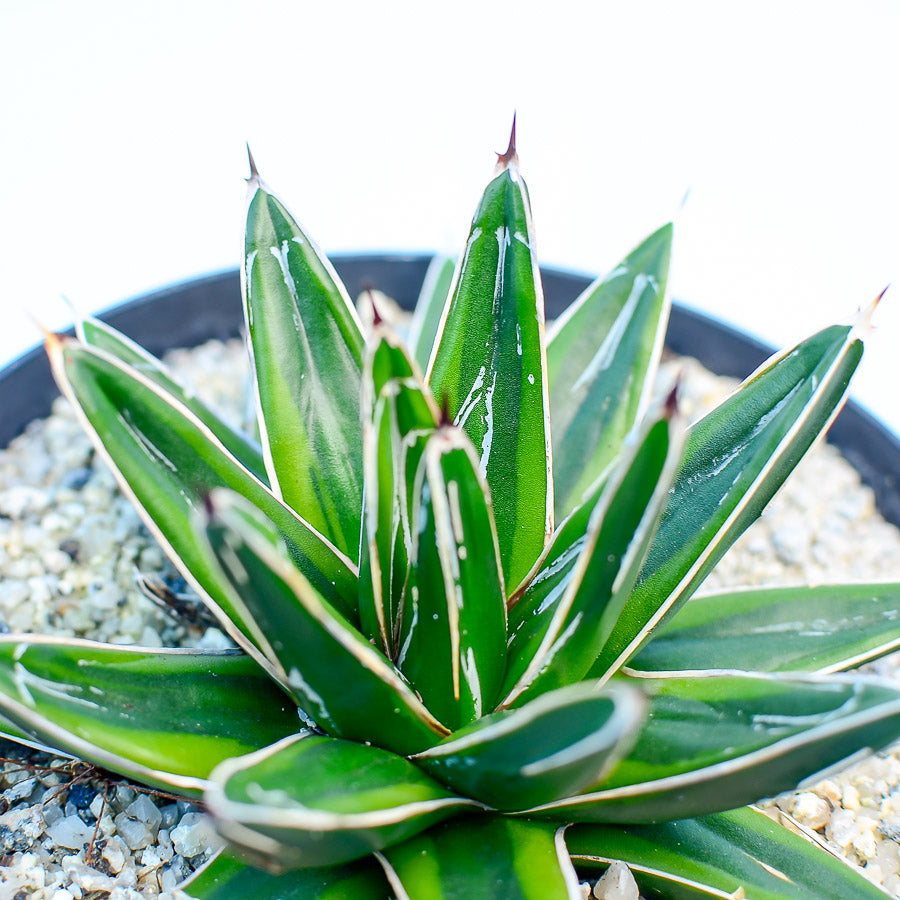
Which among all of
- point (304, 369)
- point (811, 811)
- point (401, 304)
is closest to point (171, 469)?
point (304, 369)

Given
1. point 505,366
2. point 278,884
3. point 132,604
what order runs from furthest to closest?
point 132,604 < point 505,366 < point 278,884

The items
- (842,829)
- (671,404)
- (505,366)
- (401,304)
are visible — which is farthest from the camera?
(401,304)

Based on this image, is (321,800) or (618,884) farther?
(618,884)

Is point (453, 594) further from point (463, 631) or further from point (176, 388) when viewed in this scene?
point (176, 388)

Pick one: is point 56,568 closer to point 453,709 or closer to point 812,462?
point 453,709

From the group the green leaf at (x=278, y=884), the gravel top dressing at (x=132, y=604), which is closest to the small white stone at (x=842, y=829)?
the gravel top dressing at (x=132, y=604)

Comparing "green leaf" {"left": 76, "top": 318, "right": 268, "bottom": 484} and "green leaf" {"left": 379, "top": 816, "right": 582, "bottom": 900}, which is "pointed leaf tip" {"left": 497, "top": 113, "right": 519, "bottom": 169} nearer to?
"green leaf" {"left": 76, "top": 318, "right": 268, "bottom": 484}
